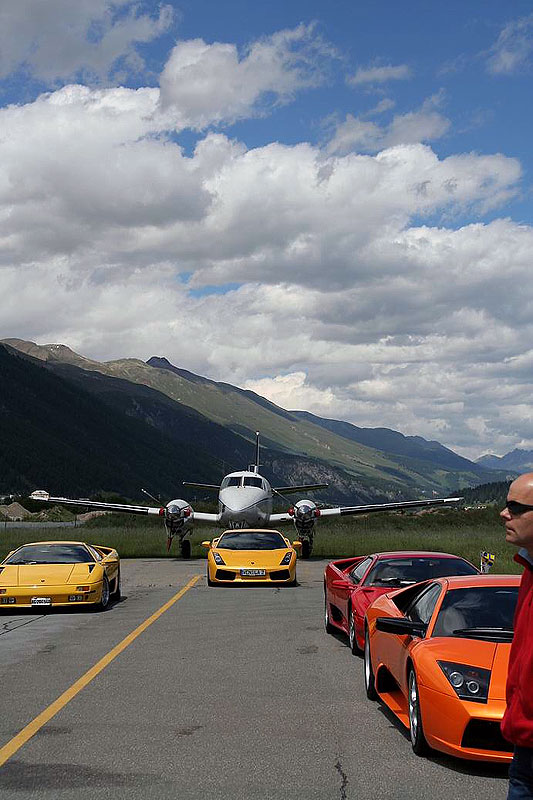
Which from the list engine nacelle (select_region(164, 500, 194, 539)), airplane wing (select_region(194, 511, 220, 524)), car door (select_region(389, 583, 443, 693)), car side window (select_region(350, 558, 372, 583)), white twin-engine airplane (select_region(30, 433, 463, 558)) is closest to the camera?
car door (select_region(389, 583, 443, 693))

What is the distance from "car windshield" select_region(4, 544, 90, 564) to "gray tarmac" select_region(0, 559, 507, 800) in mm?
2530

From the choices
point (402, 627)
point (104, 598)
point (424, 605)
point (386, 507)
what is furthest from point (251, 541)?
point (386, 507)

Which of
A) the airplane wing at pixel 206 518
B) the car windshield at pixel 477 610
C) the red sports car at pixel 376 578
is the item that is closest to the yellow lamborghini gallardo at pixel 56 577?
the red sports car at pixel 376 578

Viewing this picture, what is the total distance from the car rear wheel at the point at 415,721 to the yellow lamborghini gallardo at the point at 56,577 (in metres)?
10.1

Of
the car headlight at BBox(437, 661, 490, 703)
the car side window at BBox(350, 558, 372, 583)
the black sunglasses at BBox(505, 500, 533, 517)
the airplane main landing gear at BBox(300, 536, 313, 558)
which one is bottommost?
the airplane main landing gear at BBox(300, 536, 313, 558)

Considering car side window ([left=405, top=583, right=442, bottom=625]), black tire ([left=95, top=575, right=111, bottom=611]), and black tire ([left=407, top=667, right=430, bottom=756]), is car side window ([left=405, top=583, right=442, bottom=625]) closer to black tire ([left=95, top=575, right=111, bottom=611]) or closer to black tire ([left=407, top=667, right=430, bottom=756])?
black tire ([left=407, top=667, right=430, bottom=756])

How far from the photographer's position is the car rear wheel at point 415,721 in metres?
6.74

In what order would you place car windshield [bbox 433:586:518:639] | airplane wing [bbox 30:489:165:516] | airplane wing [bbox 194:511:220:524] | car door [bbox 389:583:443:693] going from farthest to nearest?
airplane wing [bbox 30:489:165:516], airplane wing [bbox 194:511:220:524], car door [bbox 389:583:443:693], car windshield [bbox 433:586:518:639]

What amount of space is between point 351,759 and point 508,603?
6.16ft

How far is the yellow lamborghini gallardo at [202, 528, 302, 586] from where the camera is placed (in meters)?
21.1

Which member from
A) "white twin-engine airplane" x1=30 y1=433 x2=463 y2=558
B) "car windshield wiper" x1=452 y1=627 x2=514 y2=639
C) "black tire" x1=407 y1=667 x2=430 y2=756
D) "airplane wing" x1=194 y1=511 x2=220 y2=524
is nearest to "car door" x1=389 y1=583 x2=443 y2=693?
"black tire" x1=407 y1=667 x2=430 y2=756

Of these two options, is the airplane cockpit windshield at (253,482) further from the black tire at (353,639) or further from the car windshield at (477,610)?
the car windshield at (477,610)

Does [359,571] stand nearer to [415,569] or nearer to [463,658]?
[415,569]

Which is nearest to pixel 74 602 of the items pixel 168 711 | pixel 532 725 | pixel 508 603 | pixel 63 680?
pixel 63 680
